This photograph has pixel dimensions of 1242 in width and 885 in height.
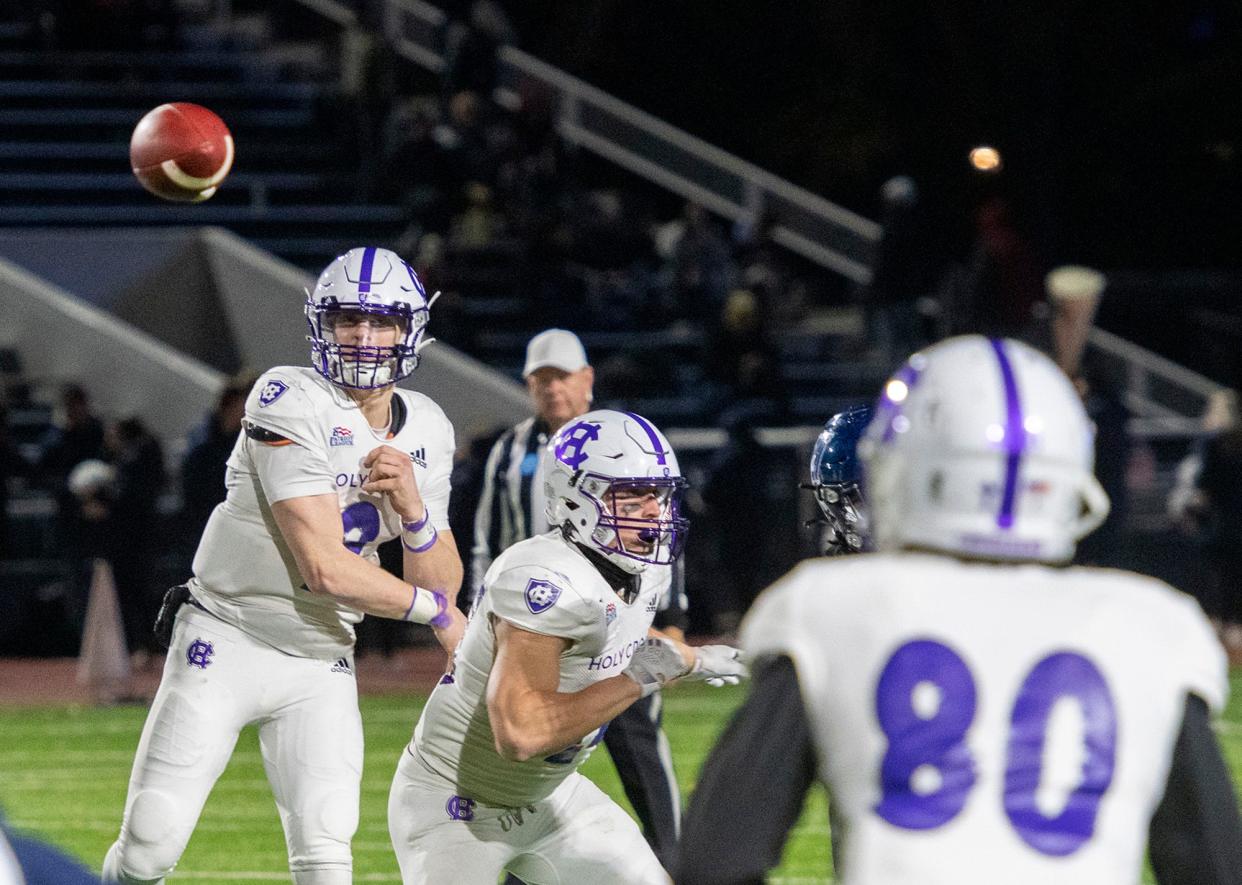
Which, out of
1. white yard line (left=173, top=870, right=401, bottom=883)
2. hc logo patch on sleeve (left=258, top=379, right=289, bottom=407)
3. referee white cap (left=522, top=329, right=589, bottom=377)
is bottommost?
white yard line (left=173, top=870, right=401, bottom=883)

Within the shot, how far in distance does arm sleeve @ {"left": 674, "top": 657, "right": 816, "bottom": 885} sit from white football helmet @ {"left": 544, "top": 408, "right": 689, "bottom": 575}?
6.22ft

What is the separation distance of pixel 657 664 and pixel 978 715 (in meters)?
1.70

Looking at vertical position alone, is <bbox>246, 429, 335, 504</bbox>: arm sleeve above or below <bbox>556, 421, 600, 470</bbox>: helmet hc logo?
below

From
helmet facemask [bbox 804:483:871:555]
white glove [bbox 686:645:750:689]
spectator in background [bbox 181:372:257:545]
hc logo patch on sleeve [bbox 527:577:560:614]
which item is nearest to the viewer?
hc logo patch on sleeve [bbox 527:577:560:614]

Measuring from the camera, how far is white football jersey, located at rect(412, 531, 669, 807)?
13.2ft

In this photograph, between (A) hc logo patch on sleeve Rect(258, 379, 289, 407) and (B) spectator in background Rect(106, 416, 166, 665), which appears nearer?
(A) hc logo patch on sleeve Rect(258, 379, 289, 407)

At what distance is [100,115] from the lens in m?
18.4

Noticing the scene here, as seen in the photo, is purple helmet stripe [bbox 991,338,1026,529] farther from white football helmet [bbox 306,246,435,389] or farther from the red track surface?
the red track surface

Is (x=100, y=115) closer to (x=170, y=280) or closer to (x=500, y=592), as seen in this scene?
(x=170, y=280)

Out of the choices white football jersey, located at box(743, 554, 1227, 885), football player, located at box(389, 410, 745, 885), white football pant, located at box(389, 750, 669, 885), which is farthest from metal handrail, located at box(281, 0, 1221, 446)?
white football jersey, located at box(743, 554, 1227, 885)

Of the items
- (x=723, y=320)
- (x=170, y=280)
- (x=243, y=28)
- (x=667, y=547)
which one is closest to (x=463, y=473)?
(x=723, y=320)

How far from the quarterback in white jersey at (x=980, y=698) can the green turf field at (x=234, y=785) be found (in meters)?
3.91

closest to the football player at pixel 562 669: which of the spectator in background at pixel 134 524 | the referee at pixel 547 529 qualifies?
the referee at pixel 547 529

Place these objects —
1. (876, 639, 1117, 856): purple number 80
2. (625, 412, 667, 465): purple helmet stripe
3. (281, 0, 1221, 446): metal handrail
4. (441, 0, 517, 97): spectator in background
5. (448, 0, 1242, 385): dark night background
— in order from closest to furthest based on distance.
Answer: (876, 639, 1117, 856): purple number 80 < (625, 412, 667, 465): purple helmet stripe < (441, 0, 517, 97): spectator in background < (281, 0, 1221, 446): metal handrail < (448, 0, 1242, 385): dark night background
